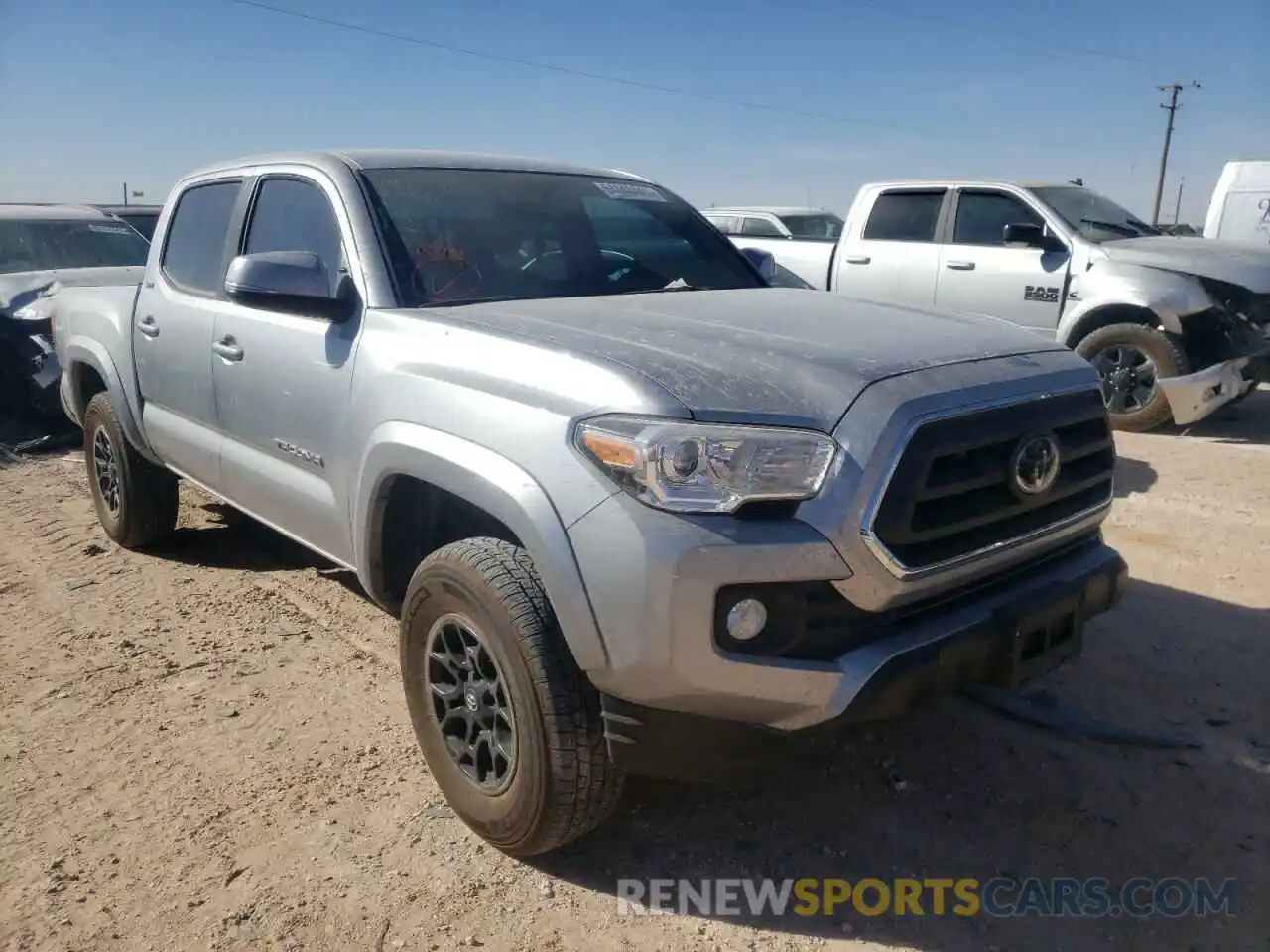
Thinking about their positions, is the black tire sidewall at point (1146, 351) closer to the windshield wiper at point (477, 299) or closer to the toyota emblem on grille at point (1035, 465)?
the toyota emblem on grille at point (1035, 465)

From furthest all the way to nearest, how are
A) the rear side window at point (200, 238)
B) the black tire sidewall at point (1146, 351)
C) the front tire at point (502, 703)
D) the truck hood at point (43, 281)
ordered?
1. the truck hood at point (43, 281)
2. the black tire sidewall at point (1146, 351)
3. the rear side window at point (200, 238)
4. the front tire at point (502, 703)

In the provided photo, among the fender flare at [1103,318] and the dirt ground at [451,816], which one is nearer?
the dirt ground at [451,816]

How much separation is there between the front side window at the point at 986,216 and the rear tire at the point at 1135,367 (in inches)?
50.7

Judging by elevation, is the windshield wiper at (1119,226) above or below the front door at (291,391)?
above

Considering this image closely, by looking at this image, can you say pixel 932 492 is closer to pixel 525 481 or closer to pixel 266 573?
pixel 525 481

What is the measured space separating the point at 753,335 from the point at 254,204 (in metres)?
2.26

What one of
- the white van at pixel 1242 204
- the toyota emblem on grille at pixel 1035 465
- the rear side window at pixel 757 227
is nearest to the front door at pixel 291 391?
the toyota emblem on grille at pixel 1035 465

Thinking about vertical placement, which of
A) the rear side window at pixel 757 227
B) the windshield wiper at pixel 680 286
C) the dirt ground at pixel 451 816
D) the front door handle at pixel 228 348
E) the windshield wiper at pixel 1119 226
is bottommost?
the dirt ground at pixel 451 816

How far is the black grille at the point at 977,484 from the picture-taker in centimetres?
223

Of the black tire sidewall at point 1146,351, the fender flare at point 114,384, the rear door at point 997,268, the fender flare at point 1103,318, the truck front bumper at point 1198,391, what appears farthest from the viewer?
the rear door at point 997,268

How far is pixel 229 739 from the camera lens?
10.9 ft

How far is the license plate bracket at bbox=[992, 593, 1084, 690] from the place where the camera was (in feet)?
7.97

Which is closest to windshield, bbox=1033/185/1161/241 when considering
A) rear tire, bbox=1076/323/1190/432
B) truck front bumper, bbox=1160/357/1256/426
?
rear tire, bbox=1076/323/1190/432

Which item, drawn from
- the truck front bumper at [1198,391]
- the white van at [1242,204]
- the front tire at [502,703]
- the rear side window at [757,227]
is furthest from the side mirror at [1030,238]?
the front tire at [502,703]
